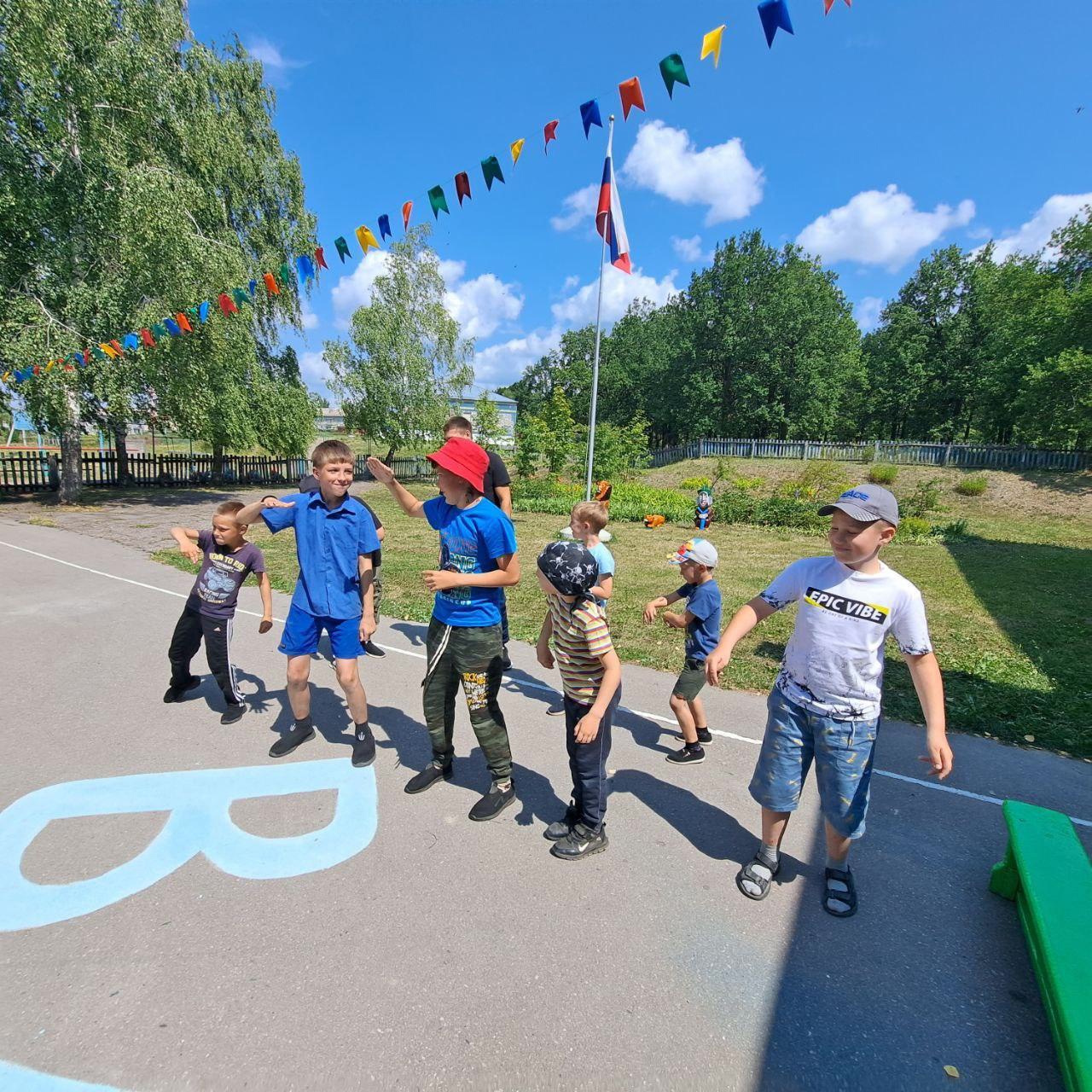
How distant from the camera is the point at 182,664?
461 centimetres

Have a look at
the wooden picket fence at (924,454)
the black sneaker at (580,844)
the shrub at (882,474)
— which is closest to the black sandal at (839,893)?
the black sneaker at (580,844)

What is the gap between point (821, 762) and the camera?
102 inches

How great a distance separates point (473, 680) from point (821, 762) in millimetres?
1735

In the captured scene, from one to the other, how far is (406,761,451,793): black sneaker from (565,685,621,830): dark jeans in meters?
1.00

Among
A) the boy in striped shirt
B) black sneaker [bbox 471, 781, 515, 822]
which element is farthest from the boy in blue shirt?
the boy in striped shirt

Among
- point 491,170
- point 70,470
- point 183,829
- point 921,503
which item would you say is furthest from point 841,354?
point 183,829

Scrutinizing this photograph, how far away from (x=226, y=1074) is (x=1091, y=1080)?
2.54 m

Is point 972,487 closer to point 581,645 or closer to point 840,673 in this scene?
point 840,673

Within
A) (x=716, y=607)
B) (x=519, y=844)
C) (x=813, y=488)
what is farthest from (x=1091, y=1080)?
(x=813, y=488)

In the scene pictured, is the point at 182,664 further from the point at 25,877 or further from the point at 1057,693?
the point at 1057,693

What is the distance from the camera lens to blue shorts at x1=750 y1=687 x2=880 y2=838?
249cm

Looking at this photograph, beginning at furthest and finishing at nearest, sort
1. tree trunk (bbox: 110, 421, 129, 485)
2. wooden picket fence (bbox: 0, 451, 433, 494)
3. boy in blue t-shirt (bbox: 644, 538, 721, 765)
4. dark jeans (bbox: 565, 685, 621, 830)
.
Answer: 1. tree trunk (bbox: 110, 421, 129, 485)
2. wooden picket fence (bbox: 0, 451, 433, 494)
3. boy in blue t-shirt (bbox: 644, 538, 721, 765)
4. dark jeans (bbox: 565, 685, 621, 830)

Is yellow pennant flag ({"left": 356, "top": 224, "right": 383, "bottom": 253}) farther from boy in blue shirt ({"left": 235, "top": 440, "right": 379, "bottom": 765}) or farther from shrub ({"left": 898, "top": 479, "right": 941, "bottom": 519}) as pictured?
shrub ({"left": 898, "top": 479, "right": 941, "bottom": 519})

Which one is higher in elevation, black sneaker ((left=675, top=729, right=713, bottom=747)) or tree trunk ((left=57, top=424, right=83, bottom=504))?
tree trunk ((left=57, top=424, right=83, bottom=504))
